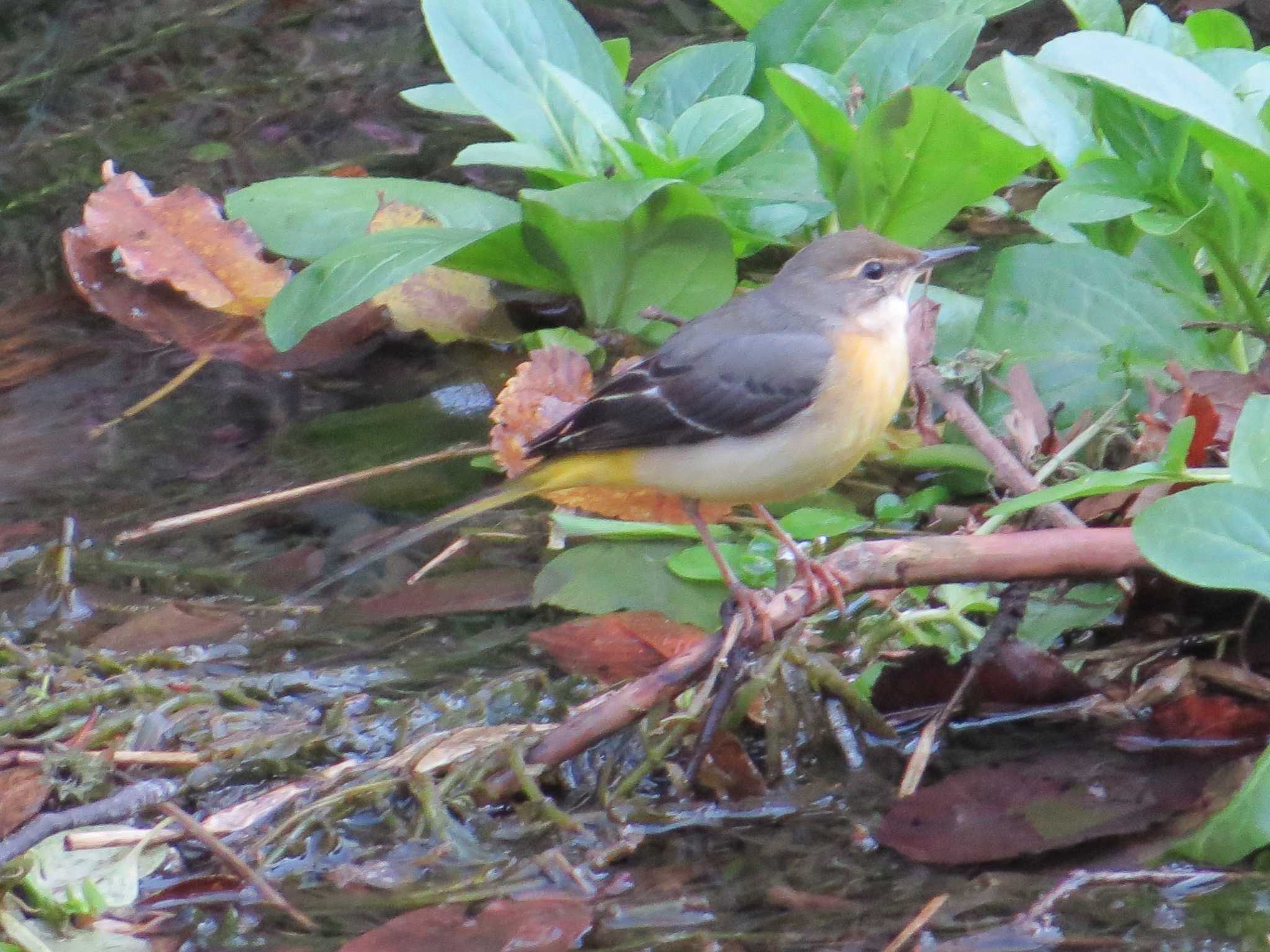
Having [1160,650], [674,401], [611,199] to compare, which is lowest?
[1160,650]

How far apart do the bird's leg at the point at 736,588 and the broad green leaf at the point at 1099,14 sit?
5.70ft

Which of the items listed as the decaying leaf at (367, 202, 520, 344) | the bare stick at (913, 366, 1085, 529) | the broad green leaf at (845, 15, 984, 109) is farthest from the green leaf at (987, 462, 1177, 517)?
the decaying leaf at (367, 202, 520, 344)

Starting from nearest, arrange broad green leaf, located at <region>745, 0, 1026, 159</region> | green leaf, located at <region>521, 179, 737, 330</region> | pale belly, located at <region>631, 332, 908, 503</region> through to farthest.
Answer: pale belly, located at <region>631, 332, 908, 503</region> → green leaf, located at <region>521, 179, 737, 330</region> → broad green leaf, located at <region>745, 0, 1026, 159</region>

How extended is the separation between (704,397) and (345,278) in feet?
3.47

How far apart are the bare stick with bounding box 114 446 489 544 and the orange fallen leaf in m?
1.04

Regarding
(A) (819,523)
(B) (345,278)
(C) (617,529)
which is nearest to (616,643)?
(C) (617,529)

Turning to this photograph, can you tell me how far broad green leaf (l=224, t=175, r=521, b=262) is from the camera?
4605 millimetres

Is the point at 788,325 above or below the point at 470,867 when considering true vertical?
above

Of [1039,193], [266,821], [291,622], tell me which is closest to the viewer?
[266,821]

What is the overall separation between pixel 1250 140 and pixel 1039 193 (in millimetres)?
2454

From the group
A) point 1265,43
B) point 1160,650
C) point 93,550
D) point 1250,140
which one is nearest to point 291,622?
point 93,550

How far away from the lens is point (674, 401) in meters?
3.81

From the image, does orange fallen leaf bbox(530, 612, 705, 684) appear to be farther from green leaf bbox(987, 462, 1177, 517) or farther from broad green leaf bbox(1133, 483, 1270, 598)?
broad green leaf bbox(1133, 483, 1270, 598)

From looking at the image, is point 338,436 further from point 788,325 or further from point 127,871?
point 127,871
